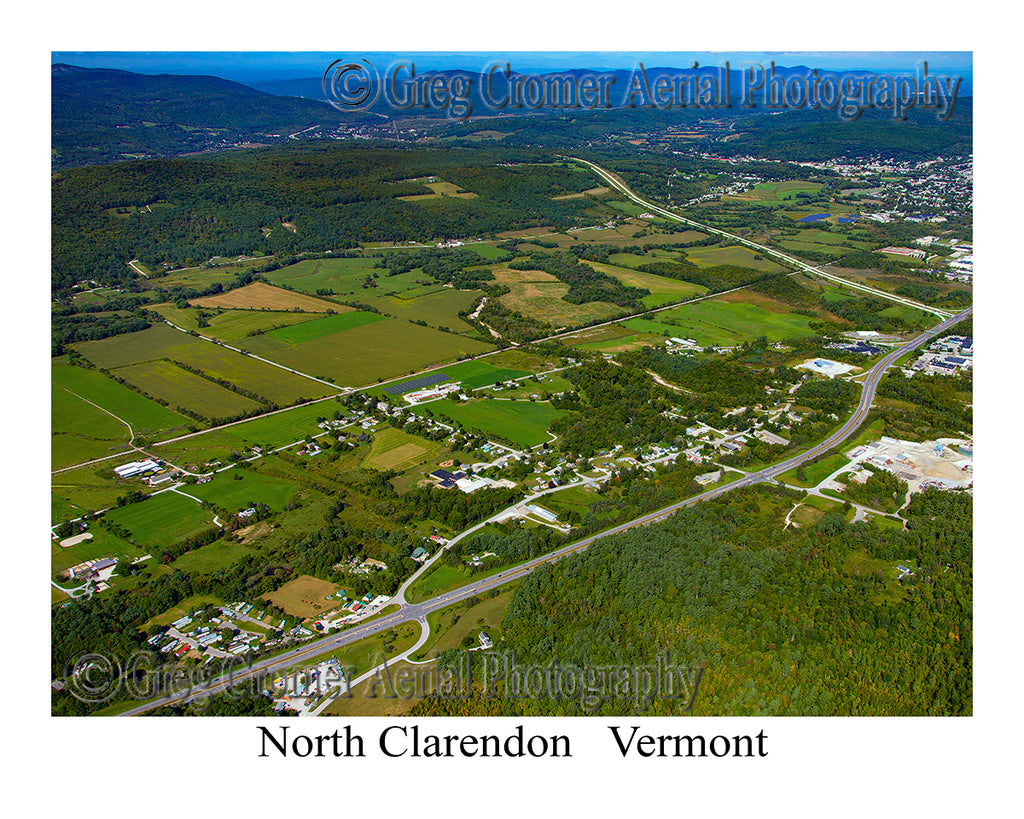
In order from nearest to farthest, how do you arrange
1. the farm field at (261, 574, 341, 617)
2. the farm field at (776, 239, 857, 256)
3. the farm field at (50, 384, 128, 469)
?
the farm field at (261, 574, 341, 617)
the farm field at (50, 384, 128, 469)
the farm field at (776, 239, 857, 256)

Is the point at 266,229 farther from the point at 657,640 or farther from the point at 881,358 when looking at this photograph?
the point at 657,640

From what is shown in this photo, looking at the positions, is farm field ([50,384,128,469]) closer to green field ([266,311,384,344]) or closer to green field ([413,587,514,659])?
green field ([266,311,384,344])

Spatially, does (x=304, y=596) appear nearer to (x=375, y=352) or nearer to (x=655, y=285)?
(x=375, y=352)

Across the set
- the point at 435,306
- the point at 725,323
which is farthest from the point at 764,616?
the point at 435,306

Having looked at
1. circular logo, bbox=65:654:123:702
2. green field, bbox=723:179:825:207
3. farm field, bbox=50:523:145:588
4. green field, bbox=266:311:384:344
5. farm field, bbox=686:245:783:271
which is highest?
green field, bbox=723:179:825:207

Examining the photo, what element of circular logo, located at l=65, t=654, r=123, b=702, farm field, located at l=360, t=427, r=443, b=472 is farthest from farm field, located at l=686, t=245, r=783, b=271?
circular logo, located at l=65, t=654, r=123, b=702

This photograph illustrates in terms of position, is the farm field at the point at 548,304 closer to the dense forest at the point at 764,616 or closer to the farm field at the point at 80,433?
the farm field at the point at 80,433
